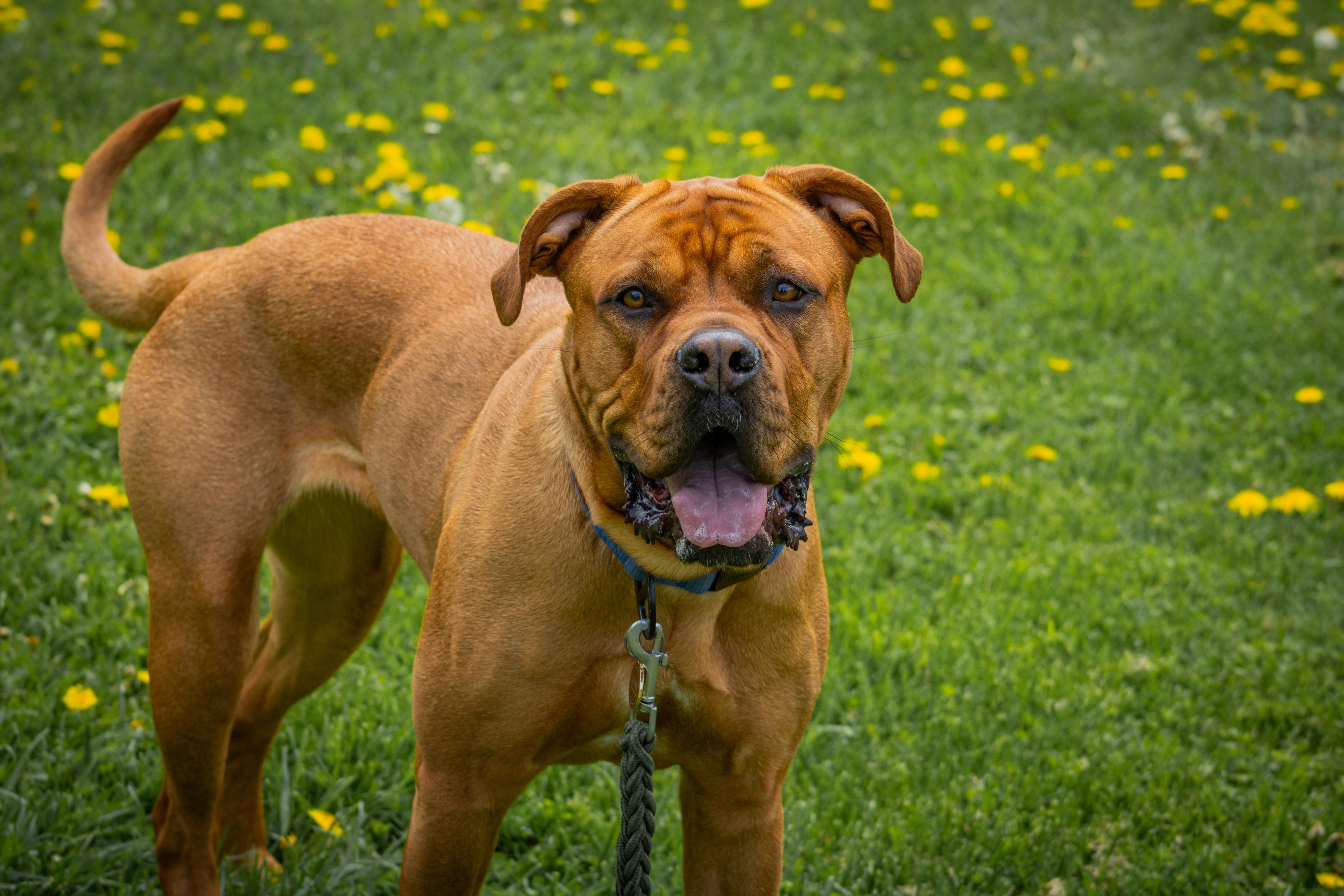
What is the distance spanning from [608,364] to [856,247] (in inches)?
29.2

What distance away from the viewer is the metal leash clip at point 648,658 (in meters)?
2.47

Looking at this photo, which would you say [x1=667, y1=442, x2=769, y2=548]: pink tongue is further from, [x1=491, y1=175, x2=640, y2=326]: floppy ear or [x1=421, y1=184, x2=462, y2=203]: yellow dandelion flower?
[x1=421, y1=184, x2=462, y2=203]: yellow dandelion flower

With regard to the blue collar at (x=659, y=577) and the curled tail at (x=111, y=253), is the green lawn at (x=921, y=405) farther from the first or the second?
the blue collar at (x=659, y=577)

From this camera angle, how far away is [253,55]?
289 inches

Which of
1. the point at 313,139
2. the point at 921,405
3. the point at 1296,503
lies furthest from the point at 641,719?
the point at 313,139

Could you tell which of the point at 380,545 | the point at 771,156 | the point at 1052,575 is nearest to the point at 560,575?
the point at 380,545

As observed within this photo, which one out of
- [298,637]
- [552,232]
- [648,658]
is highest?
[552,232]

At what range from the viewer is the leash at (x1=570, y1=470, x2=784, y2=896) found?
2488mm

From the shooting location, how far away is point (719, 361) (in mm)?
2236

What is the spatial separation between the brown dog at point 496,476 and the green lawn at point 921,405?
2.04ft

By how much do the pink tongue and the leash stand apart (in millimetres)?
146

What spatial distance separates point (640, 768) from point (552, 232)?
3.85 ft

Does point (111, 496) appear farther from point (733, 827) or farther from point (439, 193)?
point (733, 827)

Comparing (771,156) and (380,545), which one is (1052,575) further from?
(771,156)
